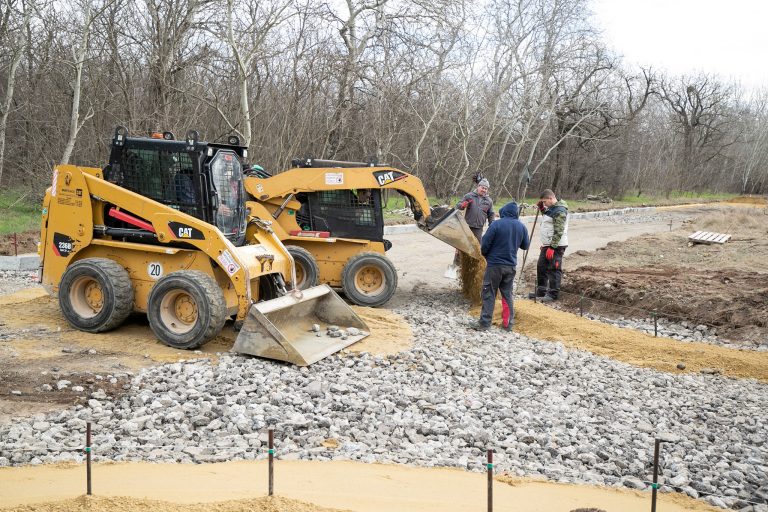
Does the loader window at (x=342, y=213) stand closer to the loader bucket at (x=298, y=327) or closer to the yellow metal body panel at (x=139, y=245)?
the yellow metal body panel at (x=139, y=245)

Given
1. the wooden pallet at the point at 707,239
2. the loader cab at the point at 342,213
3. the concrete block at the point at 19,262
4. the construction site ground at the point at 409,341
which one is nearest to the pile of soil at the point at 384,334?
the construction site ground at the point at 409,341

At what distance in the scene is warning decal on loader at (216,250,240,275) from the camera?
744 centimetres

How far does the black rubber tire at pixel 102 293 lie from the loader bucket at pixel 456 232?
4.58m

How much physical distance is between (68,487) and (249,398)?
1984mm

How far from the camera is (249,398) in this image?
5.94 m

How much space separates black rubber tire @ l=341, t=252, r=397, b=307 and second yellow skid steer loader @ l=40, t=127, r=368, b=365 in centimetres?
179

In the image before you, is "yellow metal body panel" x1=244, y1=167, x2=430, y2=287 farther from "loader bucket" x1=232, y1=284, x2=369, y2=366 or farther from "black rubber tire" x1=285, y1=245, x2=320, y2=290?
"loader bucket" x1=232, y1=284, x2=369, y2=366

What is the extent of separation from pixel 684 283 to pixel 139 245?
8.98m

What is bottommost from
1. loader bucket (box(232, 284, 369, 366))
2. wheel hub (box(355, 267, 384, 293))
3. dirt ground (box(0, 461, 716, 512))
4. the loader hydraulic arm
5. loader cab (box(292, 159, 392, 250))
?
dirt ground (box(0, 461, 716, 512))

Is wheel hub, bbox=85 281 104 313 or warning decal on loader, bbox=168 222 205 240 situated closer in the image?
warning decal on loader, bbox=168 222 205 240

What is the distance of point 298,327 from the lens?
7992 millimetres

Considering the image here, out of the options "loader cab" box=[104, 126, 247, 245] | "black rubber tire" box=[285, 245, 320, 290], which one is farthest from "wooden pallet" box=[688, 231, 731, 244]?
"loader cab" box=[104, 126, 247, 245]

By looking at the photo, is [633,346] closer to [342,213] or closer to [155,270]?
[342,213]

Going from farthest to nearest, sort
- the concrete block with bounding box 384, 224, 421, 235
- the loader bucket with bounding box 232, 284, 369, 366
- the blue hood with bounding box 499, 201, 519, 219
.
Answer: the concrete block with bounding box 384, 224, 421, 235 → the blue hood with bounding box 499, 201, 519, 219 → the loader bucket with bounding box 232, 284, 369, 366
